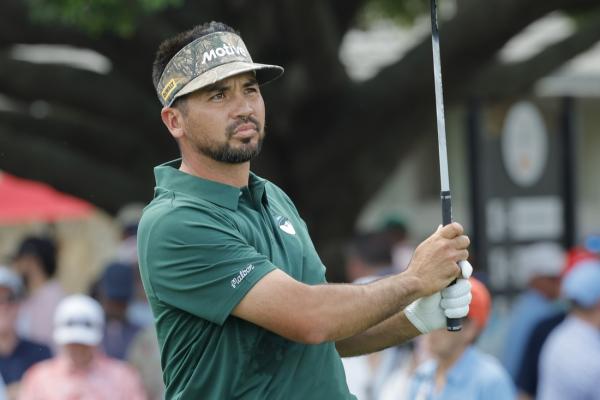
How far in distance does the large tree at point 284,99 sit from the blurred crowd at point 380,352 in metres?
0.74

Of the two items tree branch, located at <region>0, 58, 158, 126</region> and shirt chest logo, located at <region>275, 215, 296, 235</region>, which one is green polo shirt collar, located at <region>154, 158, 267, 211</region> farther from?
tree branch, located at <region>0, 58, 158, 126</region>

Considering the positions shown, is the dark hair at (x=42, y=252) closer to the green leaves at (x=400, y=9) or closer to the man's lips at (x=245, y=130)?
the green leaves at (x=400, y=9)

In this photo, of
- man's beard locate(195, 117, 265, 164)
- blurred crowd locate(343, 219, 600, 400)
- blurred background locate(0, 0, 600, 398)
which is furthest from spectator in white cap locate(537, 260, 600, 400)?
man's beard locate(195, 117, 265, 164)

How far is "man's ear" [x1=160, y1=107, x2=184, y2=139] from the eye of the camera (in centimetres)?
385

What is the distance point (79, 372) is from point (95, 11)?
244cm

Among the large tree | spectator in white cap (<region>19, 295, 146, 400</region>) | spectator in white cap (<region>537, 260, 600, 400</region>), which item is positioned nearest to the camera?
spectator in white cap (<region>537, 260, 600, 400</region>)

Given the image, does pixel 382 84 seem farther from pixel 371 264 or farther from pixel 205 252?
pixel 205 252

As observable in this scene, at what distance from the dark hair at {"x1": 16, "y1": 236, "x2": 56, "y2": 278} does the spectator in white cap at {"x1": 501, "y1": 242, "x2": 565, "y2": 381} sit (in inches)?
138

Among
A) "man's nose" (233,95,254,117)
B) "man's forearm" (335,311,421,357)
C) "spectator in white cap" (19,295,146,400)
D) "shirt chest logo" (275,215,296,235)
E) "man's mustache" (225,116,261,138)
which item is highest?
"man's nose" (233,95,254,117)

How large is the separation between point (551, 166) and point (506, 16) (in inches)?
75.6

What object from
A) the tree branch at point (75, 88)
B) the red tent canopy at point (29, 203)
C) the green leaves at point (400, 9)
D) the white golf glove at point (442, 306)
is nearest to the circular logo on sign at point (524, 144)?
the green leaves at point (400, 9)

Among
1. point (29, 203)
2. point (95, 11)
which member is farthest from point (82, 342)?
point (29, 203)

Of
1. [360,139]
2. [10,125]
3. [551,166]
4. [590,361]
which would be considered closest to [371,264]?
[590,361]

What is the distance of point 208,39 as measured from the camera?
387 centimetres
